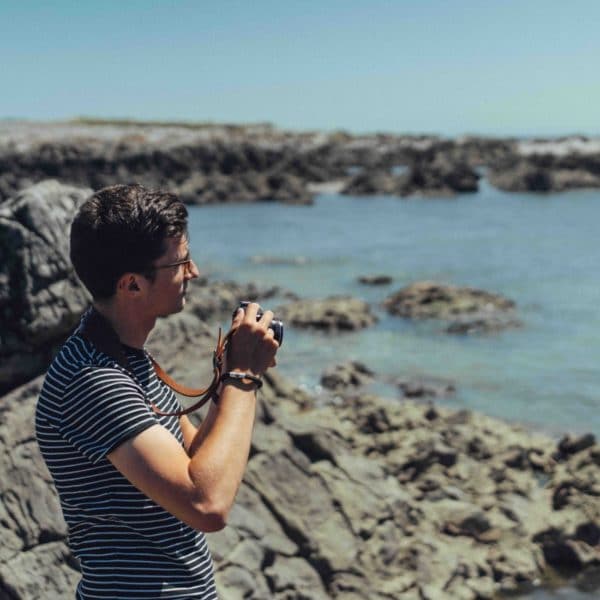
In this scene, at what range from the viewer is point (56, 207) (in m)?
7.17

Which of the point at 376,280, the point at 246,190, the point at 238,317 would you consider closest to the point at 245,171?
the point at 246,190

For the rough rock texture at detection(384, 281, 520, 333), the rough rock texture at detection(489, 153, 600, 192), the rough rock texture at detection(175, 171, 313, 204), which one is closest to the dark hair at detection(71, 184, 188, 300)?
the rough rock texture at detection(384, 281, 520, 333)

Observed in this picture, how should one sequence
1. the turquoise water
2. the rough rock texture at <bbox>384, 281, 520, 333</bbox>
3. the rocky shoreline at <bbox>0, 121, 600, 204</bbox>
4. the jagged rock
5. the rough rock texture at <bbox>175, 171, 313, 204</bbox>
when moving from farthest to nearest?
the rocky shoreline at <bbox>0, 121, 600, 204</bbox> → the rough rock texture at <bbox>175, 171, 313, 204</bbox> → the rough rock texture at <bbox>384, 281, 520, 333</bbox> → the turquoise water → the jagged rock

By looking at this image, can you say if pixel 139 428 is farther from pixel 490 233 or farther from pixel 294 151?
pixel 294 151

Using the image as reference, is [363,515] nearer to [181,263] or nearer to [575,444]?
[575,444]

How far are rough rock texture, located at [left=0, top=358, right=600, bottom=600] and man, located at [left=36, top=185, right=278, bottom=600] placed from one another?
3274 mm

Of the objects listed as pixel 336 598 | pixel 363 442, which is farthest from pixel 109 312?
pixel 363 442

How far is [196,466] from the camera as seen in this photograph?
2383 mm

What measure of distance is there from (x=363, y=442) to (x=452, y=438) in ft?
3.96

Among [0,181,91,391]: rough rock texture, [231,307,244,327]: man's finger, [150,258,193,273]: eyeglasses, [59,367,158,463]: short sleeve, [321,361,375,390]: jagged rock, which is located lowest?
[321,361,375,390]: jagged rock

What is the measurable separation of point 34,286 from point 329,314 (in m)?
15.1

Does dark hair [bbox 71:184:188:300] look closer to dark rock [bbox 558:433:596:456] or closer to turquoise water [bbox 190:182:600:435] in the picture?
dark rock [bbox 558:433:596:456]

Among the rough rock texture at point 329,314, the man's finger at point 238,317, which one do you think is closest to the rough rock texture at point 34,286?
the man's finger at point 238,317

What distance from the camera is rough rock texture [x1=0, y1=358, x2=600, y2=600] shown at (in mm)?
6082
